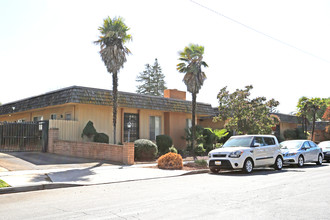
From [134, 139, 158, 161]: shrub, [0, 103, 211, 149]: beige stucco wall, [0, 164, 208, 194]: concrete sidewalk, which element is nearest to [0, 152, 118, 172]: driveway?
[0, 164, 208, 194]: concrete sidewalk

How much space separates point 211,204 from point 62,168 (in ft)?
29.7

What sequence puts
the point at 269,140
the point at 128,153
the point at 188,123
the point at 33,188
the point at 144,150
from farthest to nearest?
the point at 188,123 < the point at 144,150 < the point at 128,153 < the point at 269,140 < the point at 33,188

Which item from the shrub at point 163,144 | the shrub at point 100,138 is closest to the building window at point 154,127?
the shrub at point 163,144

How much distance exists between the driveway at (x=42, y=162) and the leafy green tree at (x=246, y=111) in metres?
9.74

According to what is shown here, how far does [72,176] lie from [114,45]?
359 inches

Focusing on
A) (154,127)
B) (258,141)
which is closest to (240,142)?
(258,141)

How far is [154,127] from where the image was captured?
79.6 feet

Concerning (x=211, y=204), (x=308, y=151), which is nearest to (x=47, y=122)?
(x=211, y=204)

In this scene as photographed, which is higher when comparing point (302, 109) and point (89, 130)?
point (302, 109)

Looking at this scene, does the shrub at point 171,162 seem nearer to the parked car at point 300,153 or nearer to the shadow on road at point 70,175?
the shadow on road at point 70,175

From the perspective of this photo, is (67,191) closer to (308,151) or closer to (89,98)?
(89,98)


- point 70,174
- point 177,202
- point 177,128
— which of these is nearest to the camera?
point 177,202

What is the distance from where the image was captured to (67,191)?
8.95 meters

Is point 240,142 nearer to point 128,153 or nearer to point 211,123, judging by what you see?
point 128,153
